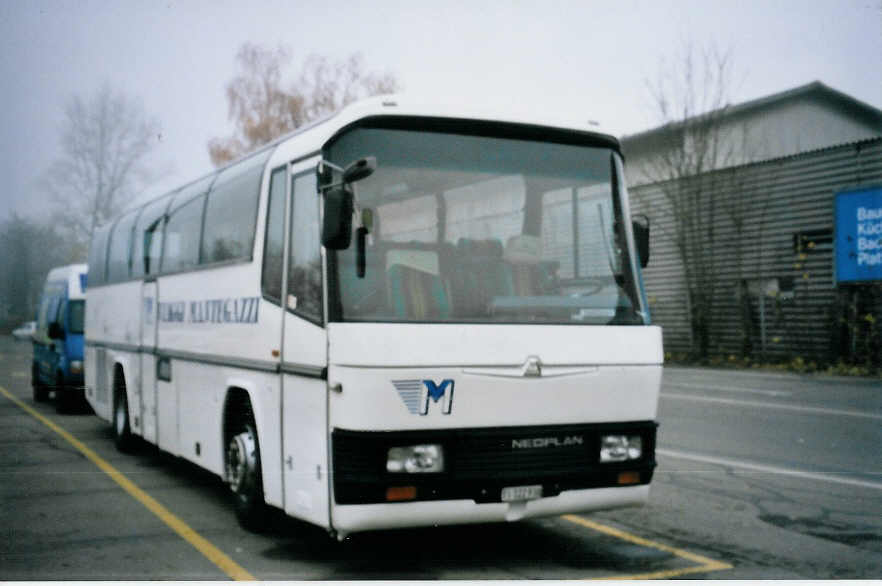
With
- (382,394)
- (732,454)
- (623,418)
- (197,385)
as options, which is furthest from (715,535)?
(197,385)

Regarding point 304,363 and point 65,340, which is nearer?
point 304,363

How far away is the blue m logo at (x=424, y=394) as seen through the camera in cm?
542

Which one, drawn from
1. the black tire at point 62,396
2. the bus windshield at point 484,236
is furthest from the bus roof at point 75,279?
the bus windshield at point 484,236

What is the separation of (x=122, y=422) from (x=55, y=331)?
4.93 metres

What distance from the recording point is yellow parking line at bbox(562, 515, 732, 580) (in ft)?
19.3

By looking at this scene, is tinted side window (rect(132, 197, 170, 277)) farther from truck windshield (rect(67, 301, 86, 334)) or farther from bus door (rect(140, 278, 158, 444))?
truck windshield (rect(67, 301, 86, 334))

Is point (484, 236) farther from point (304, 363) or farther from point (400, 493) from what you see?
point (400, 493)

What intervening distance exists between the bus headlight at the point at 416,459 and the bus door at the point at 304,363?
1.39ft

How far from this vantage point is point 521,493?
5703 mm

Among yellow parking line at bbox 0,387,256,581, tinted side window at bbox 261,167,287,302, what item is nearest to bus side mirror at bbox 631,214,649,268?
tinted side window at bbox 261,167,287,302

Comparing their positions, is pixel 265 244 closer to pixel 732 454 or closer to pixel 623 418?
pixel 623 418

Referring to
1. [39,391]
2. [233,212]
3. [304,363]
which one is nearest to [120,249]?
[233,212]

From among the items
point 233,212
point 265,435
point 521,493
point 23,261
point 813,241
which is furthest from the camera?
point 813,241

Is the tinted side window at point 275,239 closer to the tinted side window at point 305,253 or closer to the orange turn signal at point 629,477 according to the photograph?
the tinted side window at point 305,253
